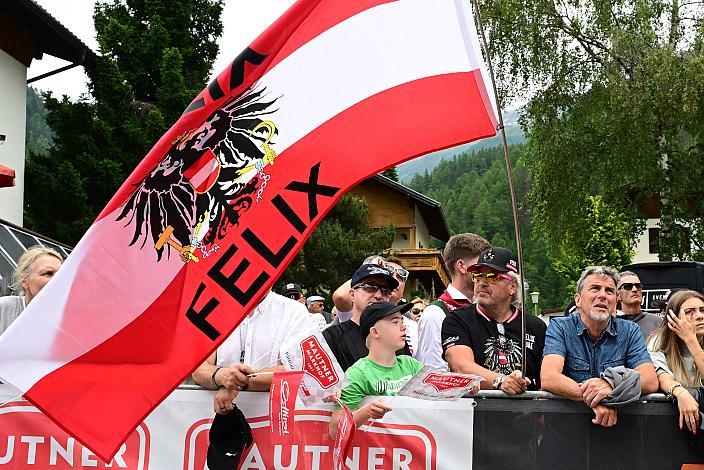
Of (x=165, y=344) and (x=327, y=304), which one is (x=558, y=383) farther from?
(x=327, y=304)

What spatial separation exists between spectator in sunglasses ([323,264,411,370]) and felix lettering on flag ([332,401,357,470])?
575mm

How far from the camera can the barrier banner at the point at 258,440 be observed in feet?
17.5

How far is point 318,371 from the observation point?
4977 mm

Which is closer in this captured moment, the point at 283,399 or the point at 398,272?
the point at 283,399

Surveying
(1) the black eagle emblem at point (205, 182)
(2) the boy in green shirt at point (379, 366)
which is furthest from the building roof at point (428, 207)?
(1) the black eagle emblem at point (205, 182)

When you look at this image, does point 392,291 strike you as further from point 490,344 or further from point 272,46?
point 272,46

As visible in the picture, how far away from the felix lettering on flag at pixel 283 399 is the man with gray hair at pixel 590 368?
1.32 metres

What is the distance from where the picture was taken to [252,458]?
18.1ft

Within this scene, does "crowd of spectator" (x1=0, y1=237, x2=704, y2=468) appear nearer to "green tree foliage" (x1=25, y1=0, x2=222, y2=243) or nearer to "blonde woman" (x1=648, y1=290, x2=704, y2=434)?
"blonde woman" (x1=648, y1=290, x2=704, y2=434)

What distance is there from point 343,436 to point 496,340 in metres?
1.26

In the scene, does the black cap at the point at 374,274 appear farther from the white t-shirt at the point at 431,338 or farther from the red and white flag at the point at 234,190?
the red and white flag at the point at 234,190

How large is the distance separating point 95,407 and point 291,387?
41.2 inches

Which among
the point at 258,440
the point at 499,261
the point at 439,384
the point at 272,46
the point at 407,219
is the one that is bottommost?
the point at 258,440

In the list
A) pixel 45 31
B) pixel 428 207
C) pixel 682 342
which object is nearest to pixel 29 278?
pixel 682 342
